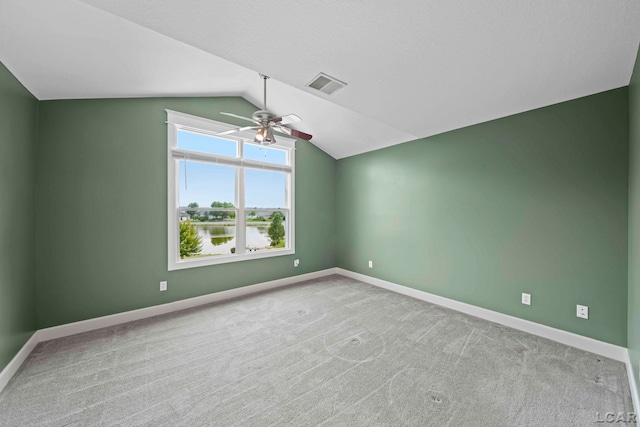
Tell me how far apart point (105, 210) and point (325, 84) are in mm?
2865

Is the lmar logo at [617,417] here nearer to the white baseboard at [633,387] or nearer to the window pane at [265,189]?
the white baseboard at [633,387]

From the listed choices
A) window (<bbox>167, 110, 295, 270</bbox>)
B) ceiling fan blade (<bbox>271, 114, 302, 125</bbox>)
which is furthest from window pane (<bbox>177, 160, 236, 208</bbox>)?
ceiling fan blade (<bbox>271, 114, 302, 125</bbox>)

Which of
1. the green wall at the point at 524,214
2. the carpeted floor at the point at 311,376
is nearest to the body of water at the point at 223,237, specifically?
the carpeted floor at the point at 311,376

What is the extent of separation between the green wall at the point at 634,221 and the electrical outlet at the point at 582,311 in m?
0.28

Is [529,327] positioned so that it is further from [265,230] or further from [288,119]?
[265,230]

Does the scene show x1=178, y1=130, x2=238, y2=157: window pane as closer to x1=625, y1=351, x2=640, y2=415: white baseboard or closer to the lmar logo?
the lmar logo

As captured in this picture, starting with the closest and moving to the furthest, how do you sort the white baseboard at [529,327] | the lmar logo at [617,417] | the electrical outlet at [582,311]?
the lmar logo at [617,417] → the white baseboard at [529,327] → the electrical outlet at [582,311]

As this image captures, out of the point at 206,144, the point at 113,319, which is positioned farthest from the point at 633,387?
the point at 206,144

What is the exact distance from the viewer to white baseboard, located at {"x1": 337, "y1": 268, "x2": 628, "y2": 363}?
2275mm

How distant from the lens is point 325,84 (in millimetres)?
2246

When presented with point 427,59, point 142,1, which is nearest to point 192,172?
point 142,1

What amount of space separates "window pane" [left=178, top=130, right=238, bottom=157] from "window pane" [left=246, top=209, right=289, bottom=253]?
103 cm

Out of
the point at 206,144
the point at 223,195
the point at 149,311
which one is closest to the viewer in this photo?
the point at 149,311

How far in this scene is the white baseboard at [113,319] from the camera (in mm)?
2092
